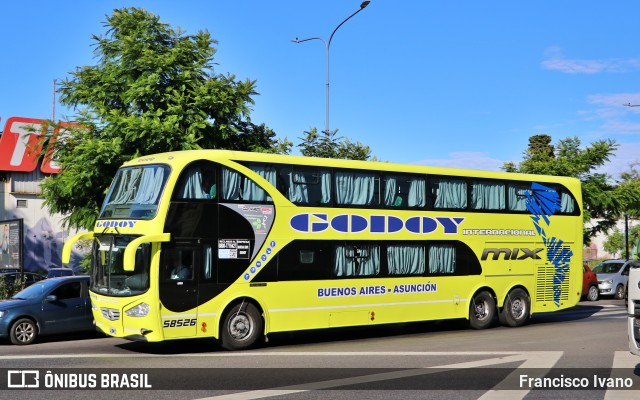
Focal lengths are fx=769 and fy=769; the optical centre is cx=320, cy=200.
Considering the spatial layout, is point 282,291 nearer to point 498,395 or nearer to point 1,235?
point 498,395

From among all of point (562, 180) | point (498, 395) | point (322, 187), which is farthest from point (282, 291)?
point (562, 180)

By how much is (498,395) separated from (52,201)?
17.8 meters

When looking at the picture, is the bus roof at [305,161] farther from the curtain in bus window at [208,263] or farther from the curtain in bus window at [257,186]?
the curtain in bus window at [208,263]

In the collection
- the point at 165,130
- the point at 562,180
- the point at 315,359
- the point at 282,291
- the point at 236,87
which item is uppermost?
the point at 236,87

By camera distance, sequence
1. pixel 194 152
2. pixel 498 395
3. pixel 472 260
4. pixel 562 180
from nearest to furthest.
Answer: pixel 498 395 → pixel 194 152 → pixel 472 260 → pixel 562 180

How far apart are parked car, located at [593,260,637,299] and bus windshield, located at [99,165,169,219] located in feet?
78.1

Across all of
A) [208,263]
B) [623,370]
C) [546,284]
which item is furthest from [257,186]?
[546,284]

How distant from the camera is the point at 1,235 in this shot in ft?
79.6

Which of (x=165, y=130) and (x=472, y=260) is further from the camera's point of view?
(x=165, y=130)

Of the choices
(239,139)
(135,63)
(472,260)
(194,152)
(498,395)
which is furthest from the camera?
(239,139)

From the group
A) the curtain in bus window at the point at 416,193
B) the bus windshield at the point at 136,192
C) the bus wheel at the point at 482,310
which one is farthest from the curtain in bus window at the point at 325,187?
the bus wheel at the point at 482,310

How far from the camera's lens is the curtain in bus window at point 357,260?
1662 centimetres

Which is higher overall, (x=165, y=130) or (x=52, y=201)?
(x=165, y=130)

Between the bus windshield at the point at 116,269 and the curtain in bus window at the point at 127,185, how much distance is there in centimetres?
80
